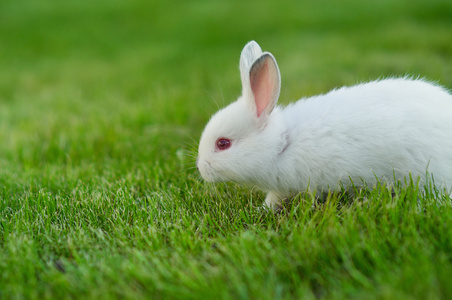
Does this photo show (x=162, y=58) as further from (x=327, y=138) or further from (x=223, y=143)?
(x=327, y=138)

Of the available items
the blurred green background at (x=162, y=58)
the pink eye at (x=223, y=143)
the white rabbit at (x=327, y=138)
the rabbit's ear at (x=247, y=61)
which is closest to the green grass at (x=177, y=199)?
the blurred green background at (x=162, y=58)

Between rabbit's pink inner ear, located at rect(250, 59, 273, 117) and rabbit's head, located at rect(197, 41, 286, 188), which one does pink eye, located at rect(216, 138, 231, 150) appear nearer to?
rabbit's head, located at rect(197, 41, 286, 188)

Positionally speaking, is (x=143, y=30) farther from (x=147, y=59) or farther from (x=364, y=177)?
(x=364, y=177)

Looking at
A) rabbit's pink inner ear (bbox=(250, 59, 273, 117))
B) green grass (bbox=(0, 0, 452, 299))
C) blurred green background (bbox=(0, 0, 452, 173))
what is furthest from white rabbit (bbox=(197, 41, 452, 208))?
blurred green background (bbox=(0, 0, 452, 173))

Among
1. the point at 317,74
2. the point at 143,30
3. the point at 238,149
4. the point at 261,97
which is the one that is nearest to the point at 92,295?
the point at 238,149

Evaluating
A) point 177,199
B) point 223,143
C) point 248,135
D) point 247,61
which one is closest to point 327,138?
point 248,135

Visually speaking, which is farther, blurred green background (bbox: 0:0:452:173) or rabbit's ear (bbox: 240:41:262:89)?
blurred green background (bbox: 0:0:452:173)
